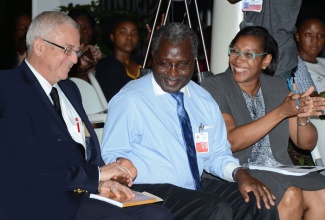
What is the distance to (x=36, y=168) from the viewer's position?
380cm

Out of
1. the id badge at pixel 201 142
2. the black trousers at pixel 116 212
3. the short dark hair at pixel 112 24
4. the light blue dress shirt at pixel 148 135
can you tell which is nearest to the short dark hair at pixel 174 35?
the light blue dress shirt at pixel 148 135

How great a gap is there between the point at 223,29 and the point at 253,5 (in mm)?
503

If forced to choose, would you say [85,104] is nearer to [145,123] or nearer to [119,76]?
[119,76]

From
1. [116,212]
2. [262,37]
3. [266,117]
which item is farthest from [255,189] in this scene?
[262,37]

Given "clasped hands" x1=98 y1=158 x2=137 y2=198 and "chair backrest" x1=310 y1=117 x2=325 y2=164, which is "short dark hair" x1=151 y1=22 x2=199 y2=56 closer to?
"clasped hands" x1=98 y1=158 x2=137 y2=198

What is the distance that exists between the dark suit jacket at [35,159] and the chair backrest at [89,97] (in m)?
1.85

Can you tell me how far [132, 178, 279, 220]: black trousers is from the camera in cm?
410

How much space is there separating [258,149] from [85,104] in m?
1.59

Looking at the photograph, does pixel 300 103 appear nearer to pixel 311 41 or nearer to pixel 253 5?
pixel 253 5

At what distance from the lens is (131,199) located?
3934 mm

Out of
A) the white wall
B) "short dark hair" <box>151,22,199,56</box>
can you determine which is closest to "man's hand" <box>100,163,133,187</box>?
"short dark hair" <box>151,22,199,56</box>

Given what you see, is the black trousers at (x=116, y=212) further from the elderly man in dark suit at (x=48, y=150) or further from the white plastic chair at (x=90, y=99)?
the white plastic chair at (x=90, y=99)

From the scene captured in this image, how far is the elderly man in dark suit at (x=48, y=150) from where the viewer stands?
148 inches

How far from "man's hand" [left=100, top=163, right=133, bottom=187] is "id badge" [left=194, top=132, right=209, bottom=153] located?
0.63m
